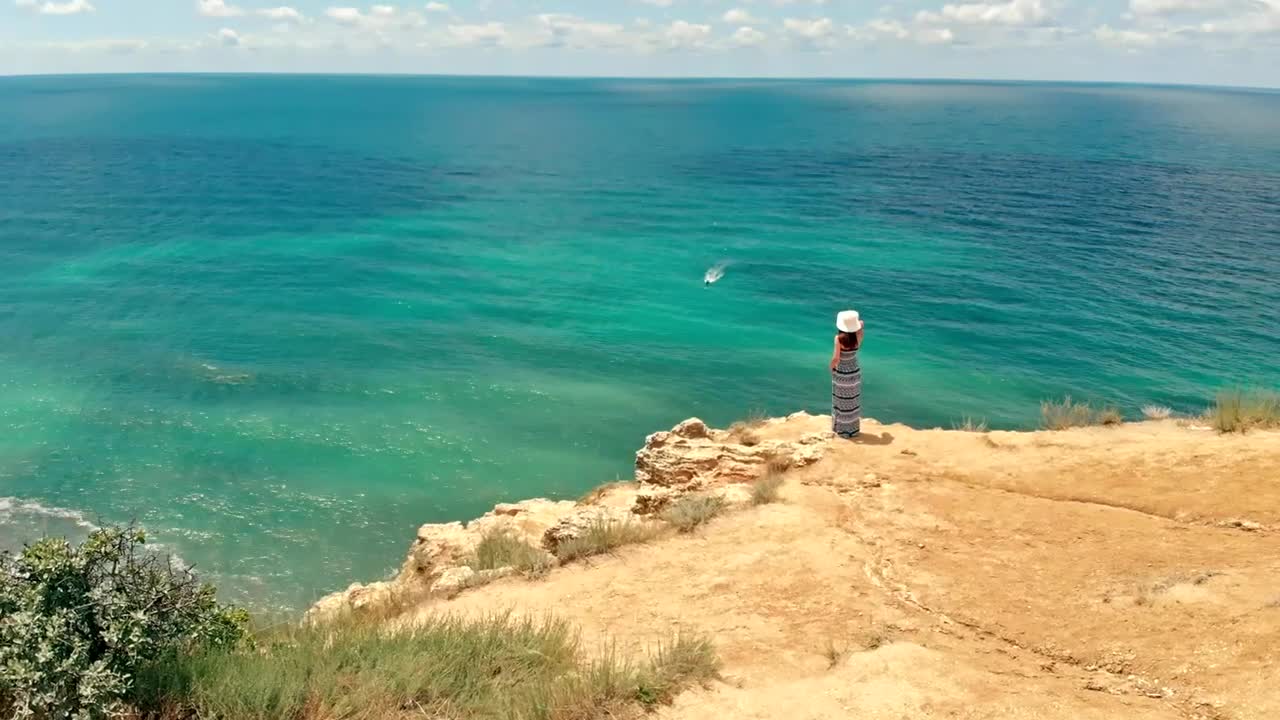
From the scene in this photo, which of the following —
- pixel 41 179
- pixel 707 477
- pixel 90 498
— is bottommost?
pixel 90 498

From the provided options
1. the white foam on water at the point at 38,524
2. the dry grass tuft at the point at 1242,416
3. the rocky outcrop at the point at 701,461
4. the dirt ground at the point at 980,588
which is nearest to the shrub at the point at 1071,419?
the dirt ground at the point at 980,588

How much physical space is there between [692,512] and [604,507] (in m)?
1.82

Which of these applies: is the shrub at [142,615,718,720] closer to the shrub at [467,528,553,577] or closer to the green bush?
the green bush

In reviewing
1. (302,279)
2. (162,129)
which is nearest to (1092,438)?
(302,279)

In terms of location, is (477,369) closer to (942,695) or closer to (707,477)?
(707,477)

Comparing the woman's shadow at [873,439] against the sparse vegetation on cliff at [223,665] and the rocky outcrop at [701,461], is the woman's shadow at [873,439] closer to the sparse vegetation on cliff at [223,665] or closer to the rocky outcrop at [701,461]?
the rocky outcrop at [701,461]

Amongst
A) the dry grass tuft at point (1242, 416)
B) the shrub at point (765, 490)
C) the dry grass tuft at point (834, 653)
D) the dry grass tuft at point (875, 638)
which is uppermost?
the dry grass tuft at point (1242, 416)

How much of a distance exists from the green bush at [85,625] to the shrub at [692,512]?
483cm

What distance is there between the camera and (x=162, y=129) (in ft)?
302

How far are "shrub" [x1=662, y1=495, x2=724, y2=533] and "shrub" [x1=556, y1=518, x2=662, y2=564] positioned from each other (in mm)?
295

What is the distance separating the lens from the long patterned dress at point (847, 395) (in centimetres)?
1123

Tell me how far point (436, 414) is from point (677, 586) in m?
12.1

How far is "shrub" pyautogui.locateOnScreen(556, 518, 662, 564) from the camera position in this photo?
8852 mm

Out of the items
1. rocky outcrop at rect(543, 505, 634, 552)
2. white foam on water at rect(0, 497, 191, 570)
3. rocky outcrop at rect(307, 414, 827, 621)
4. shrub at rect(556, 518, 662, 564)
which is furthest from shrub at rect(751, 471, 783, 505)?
white foam on water at rect(0, 497, 191, 570)
